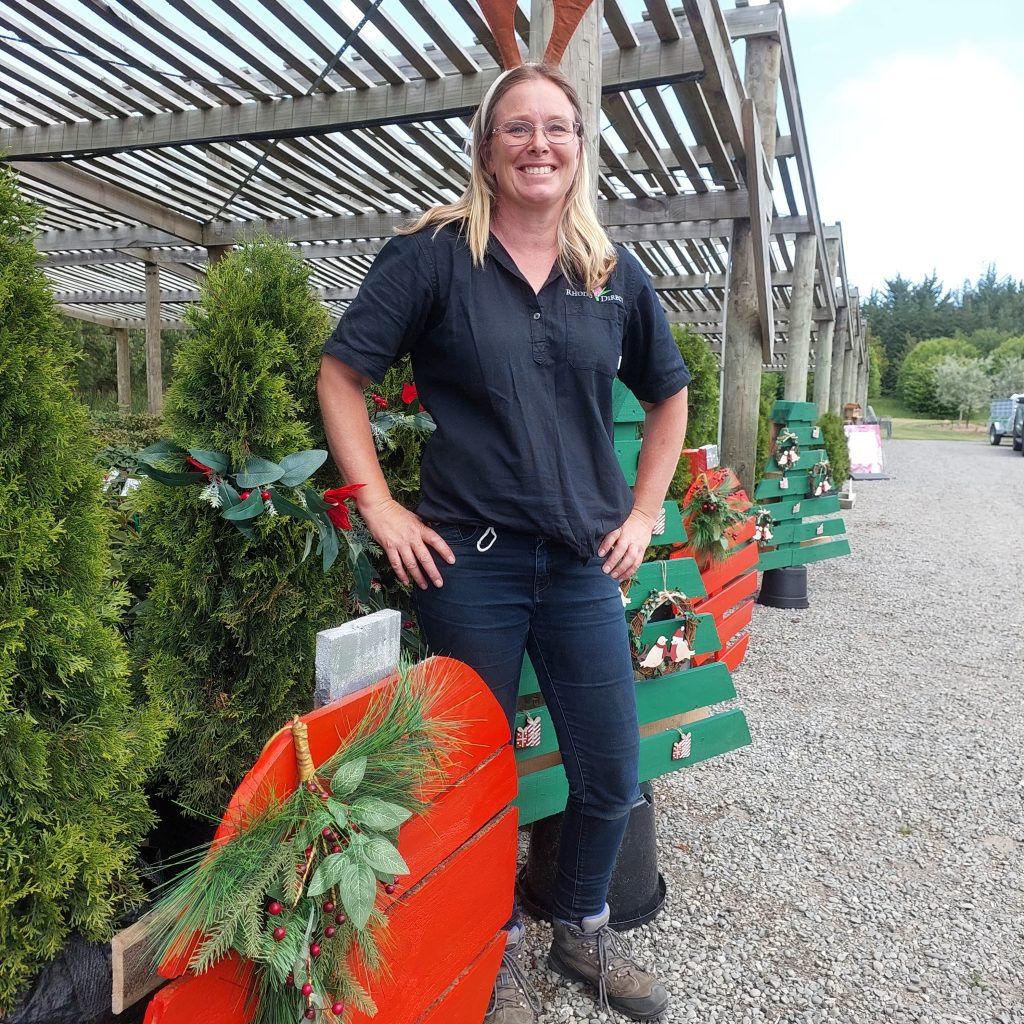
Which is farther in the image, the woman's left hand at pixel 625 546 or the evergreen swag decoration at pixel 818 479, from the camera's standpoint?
the evergreen swag decoration at pixel 818 479

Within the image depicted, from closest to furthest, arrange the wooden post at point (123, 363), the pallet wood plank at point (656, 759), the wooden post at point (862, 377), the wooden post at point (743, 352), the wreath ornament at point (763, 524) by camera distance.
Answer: the pallet wood plank at point (656, 759), the wreath ornament at point (763, 524), the wooden post at point (743, 352), the wooden post at point (123, 363), the wooden post at point (862, 377)

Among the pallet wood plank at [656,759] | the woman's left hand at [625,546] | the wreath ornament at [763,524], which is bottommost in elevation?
the pallet wood plank at [656,759]

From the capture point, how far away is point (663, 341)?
1.94m

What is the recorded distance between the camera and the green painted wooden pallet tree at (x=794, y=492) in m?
5.86

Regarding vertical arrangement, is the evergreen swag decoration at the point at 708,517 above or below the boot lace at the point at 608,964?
above

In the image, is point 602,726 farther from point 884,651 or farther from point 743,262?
point 743,262

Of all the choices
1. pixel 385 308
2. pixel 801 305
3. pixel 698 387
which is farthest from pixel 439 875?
pixel 801 305

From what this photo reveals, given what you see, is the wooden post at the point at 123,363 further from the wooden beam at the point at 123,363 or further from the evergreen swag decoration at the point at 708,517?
the evergreen swag decoration at the point at 708,517

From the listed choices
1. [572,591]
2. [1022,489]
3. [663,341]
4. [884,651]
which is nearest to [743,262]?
[884,651]

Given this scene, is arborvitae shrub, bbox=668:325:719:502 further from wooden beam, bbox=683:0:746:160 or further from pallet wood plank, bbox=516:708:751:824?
pallet wood plank, bbox=516:708:751:824

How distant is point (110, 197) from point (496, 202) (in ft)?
19.8

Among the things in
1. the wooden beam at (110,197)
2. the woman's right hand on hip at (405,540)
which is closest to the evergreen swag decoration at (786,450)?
the woman's right hand on hip at (405,540)

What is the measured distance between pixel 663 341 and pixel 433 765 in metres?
1.13

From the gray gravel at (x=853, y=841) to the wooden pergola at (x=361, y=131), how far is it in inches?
76.8
